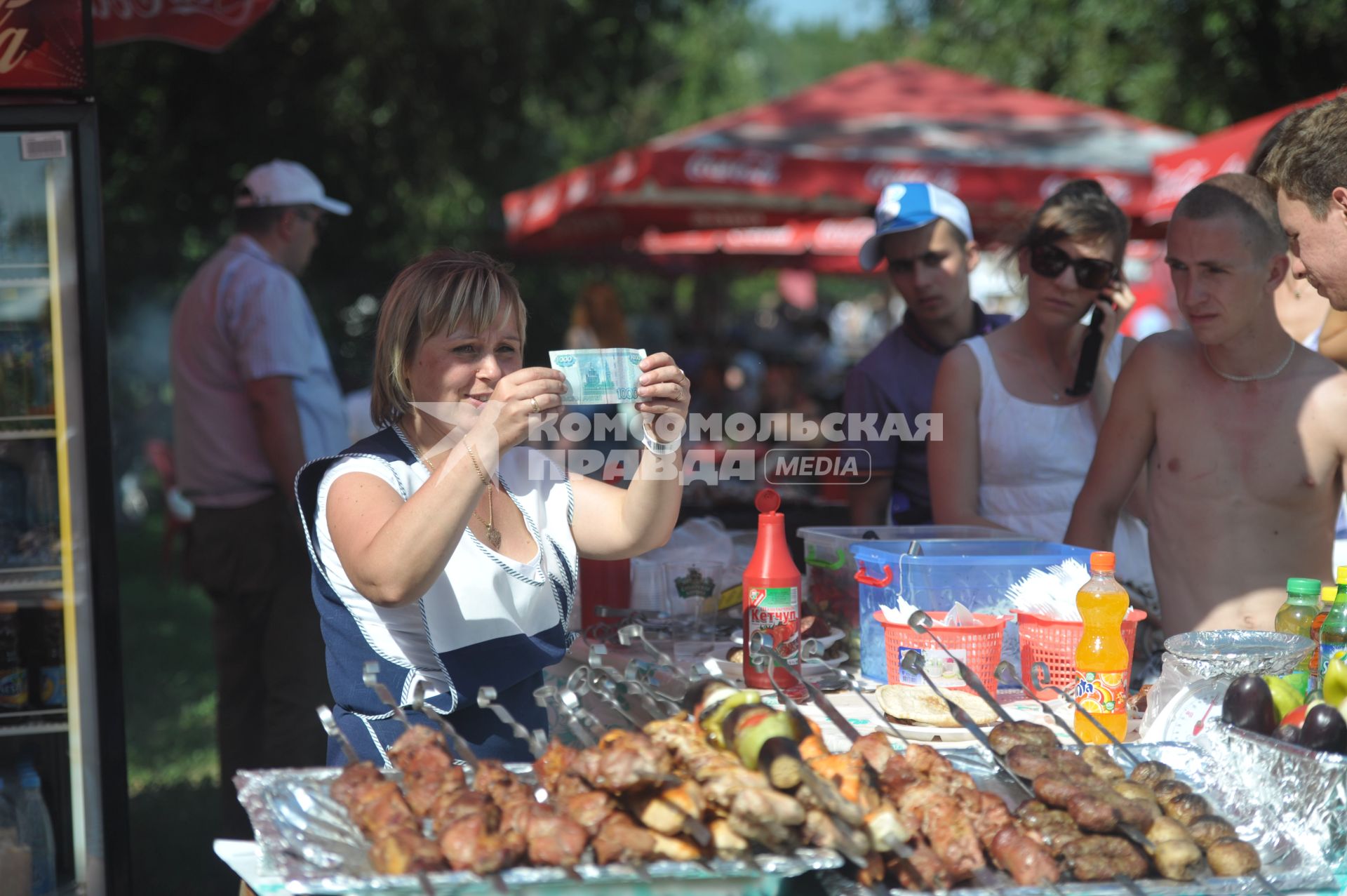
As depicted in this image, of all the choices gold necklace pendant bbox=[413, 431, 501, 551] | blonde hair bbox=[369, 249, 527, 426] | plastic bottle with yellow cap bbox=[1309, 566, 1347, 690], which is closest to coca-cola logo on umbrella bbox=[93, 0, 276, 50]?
blonde hair bbox=[369, 249, 527, 426]

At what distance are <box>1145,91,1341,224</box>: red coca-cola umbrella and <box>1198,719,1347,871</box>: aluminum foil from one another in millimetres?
4213

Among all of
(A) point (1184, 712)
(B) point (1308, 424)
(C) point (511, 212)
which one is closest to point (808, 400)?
(C) point (511, 212)

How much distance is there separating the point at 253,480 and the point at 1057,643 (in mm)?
3563

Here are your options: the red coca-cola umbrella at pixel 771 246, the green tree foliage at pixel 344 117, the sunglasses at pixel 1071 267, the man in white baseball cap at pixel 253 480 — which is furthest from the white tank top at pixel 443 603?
the red coca-cola umbrella at pixel 771 246

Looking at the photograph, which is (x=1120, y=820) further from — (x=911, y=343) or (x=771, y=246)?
(x=771, y=246)

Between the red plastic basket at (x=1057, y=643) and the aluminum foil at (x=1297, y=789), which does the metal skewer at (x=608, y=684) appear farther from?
the aluminum foil at (x=1297, y=789)

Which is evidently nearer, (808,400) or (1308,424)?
(1308,424)

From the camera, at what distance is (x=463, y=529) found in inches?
94.2

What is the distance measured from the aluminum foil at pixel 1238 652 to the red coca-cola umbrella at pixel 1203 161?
143 inches

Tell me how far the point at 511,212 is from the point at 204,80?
280cm

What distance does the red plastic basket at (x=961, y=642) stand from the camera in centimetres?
279

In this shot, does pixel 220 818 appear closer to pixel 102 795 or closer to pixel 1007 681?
pixel 102 795

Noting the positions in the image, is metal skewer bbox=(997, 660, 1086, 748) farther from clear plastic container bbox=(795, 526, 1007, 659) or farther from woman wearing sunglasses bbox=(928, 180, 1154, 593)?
woman wearing sunglasses bbox=(928, 180, 1154, 593)

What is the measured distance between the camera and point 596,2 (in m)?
11.6
